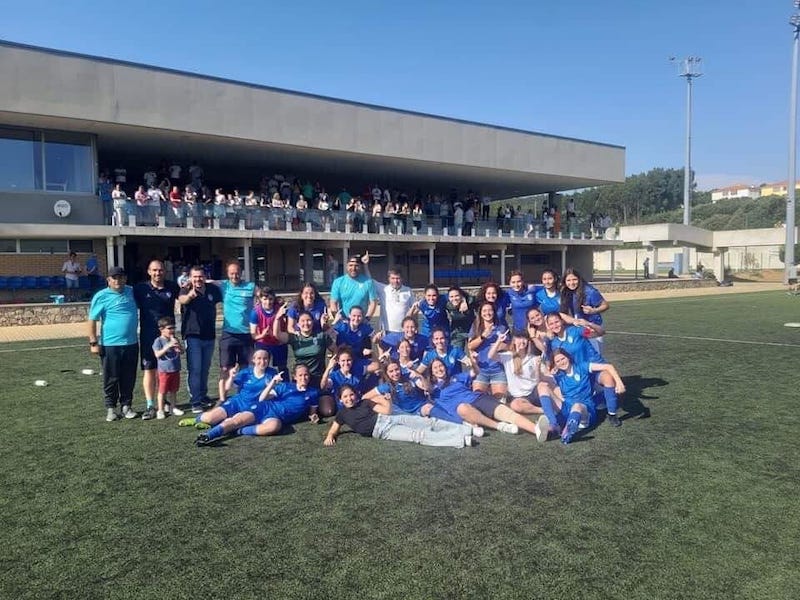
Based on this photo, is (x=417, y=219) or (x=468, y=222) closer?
(x=417, y=219)

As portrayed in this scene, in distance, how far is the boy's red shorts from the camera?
644 cm

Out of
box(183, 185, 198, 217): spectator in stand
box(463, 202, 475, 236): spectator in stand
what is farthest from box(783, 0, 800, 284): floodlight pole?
box(183, 185, 198, 217): spectator in stand

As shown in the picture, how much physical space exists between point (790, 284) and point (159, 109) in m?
33.6

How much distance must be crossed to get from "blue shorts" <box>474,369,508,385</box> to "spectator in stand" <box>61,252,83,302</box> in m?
15.5

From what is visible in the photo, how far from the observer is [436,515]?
3.88 metres

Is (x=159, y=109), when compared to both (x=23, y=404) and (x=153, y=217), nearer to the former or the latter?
(x=153, y=217)

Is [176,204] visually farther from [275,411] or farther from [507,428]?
[507,428]

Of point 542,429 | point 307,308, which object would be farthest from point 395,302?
point 542,429

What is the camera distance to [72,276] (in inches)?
705

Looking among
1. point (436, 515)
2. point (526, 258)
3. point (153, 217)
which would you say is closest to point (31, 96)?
point (153, 217)

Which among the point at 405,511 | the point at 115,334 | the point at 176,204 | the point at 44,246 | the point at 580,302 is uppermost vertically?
the point at 176,204

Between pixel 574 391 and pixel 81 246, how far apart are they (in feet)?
58.1

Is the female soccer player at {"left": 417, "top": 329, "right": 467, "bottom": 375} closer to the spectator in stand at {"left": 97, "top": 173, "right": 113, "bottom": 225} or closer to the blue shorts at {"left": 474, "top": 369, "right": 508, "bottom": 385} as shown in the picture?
the blue shorts at {"left": 474, "top": 369, "right": 508, "bottom": 385}

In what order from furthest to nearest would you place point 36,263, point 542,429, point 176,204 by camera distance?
point 176,204, point 36,263, point 542,429
